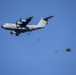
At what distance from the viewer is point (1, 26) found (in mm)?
54938

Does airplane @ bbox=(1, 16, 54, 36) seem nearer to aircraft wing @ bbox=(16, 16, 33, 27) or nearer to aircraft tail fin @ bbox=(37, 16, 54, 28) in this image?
aircraft wing @ bbox=(16, 16, 33, 27)

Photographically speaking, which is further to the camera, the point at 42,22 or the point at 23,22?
the point at 42,22

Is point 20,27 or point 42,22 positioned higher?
point 42,22

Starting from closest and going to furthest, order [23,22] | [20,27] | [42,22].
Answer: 1. [23,22]
2. [20,27]
3. [42,22]

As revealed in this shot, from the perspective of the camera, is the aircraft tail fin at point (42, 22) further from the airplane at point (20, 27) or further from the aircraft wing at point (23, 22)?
the aircraft wing at point (23, 22)

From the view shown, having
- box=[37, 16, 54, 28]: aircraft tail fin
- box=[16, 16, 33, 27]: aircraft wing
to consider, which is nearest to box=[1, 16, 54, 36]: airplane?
box=[16, 16, 33, 27]: aircraft wing

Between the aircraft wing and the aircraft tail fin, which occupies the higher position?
the aircraft wing

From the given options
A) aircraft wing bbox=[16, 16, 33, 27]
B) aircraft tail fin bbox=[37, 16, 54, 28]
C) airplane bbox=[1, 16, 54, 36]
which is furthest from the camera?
aircraft tail fin bbox=[37, 16, 54, 28]

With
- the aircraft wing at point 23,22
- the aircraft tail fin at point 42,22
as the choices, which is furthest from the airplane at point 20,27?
the aircraft tail fin at point 42,22

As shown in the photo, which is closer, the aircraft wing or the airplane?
the aircraft wing

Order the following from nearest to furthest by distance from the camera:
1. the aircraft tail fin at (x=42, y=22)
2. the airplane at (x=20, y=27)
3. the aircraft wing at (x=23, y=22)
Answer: the aircraft wing at (x=23, y=22), the airplane at (x=20, y=27), the aircraft tail fin at (x=42, y=22)

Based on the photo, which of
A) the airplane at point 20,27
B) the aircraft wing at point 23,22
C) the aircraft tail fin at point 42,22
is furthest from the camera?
the aircraft tail fin at point 42,22

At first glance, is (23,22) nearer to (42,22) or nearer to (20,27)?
(20,27)

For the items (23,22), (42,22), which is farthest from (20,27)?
(42,22)
